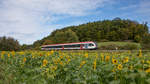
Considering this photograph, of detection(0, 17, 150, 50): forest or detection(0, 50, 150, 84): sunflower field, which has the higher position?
detection(0, 17, 150, 50): forest

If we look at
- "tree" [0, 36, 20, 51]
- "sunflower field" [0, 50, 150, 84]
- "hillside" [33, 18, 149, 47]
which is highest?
"hillside" [33, 18, 149, 47]

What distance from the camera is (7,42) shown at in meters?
38.6

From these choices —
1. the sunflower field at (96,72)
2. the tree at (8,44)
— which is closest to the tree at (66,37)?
the tree at (8,44)

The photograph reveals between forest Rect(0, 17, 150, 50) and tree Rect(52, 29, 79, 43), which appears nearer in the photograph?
tree Rect(52, 29, 79, 43)

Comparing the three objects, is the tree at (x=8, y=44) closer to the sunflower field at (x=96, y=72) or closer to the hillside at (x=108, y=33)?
the hillside at (x=108, y=33)

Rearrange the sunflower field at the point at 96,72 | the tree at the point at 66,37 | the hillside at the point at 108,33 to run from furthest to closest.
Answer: the hillside at the point at 108,33 → the tree at the point at 66,37 → the sunflower field at the point at 96,72

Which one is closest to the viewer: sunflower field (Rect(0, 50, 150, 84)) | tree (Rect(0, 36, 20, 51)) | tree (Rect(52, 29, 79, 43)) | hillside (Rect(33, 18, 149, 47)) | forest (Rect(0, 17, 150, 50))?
sunflower field (Rect(0, 50, 150, 84))

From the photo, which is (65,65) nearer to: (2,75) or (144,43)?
(2,75)

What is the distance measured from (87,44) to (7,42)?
74.2ft

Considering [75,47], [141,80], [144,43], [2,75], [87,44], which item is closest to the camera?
[141,80]

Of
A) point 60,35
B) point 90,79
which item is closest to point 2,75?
point 90,79

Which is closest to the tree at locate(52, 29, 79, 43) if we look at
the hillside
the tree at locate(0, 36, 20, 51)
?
the hillside

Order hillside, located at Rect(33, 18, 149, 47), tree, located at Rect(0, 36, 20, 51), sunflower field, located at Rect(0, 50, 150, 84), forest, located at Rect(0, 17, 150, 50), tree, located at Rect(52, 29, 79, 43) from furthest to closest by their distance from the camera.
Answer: hillside, located at Rect(33, 18, 149, 47), forest, located at Rect(0, 17, 150, 50), tree, located at Rect(52, 29, 79, 43), tree, located at Rect(0, 36, 20, 51), sunflower field, located at Rect(0, 50, 150, 84)

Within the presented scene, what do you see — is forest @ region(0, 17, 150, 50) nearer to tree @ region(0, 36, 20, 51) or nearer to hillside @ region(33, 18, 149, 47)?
hillside @ region(33, 18, 149, 47)
